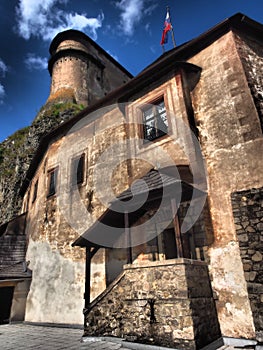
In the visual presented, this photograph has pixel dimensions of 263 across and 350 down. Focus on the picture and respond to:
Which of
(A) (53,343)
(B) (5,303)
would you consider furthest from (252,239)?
(B) (5,303)

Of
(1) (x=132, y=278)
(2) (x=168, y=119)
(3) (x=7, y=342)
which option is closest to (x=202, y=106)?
(2) (x=168, y=119)

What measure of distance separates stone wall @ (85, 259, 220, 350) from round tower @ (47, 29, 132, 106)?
1966cm

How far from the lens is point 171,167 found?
790 cm

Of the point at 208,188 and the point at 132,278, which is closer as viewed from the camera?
the point at 132,278

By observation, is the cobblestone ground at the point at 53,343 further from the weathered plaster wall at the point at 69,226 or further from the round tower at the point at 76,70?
the round tower at the point at 76,70

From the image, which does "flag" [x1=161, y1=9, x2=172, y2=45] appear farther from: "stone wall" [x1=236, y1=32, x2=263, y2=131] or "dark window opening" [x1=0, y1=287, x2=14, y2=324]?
"dark window opening" [x1=0, y1=287, x2=14, y2=324]

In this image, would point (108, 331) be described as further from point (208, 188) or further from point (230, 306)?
point (208, 188)

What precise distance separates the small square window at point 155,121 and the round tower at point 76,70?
14.9 meters

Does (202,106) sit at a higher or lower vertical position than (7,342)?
higher

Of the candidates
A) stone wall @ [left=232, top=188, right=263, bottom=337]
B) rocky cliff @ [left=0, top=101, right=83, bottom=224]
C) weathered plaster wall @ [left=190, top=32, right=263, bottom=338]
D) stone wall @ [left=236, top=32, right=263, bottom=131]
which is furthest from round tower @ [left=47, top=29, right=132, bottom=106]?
stone wall @ [left=232, top=188, right=263, bottom=337]

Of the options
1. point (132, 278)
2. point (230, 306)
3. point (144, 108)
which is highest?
point (144, 108)

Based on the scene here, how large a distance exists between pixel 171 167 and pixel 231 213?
220 centimetres

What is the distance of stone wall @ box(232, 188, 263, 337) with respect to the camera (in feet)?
18.6

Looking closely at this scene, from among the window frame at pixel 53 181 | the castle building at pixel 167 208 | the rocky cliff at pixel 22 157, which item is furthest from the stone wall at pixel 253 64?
the rocky cliff at pixel 22 157
